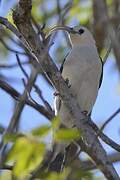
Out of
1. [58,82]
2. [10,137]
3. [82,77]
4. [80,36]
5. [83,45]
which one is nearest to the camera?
[10,137]

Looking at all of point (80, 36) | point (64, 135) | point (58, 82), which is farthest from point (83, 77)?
point (64, 135)

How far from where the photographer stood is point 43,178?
251 centimetres

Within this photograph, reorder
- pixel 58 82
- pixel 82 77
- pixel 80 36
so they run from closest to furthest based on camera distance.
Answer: pixel 58 82 < pixel 82 77 < pixel 80 36

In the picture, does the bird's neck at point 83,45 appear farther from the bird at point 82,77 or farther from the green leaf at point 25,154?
the green leaf at point 25,154

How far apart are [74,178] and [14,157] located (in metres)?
0.29

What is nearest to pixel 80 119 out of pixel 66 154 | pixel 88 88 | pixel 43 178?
pixel 43 178

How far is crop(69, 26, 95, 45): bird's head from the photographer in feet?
24.5

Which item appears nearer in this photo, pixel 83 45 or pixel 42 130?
pixel 42 130

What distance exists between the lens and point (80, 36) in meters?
7.61

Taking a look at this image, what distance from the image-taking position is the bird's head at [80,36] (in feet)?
24.5

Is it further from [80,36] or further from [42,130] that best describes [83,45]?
[42,130]

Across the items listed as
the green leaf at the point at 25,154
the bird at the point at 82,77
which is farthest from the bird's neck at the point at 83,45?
the green leaf at the point at 25,154

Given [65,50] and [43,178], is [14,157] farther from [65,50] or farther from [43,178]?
[65,50]

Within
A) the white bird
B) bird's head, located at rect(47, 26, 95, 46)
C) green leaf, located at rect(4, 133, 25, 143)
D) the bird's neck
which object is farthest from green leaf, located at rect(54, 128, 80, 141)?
bird's head, located at rect(47, 26, 95, 46)
